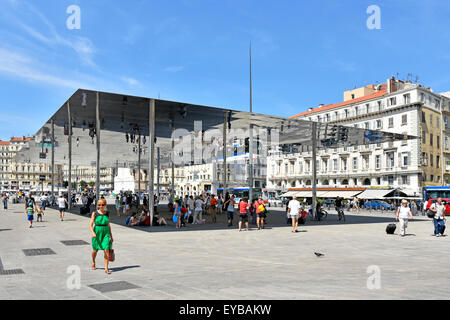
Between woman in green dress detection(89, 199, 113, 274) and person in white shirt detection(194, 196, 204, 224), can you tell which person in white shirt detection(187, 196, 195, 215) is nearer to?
person in white shirt detection(194, 196, 204, 224)

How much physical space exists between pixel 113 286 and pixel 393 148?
2524 inches

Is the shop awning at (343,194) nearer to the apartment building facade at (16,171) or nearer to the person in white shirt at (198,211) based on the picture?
the person in white shirt at (198,211)

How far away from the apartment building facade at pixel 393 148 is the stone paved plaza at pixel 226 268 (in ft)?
A: 164

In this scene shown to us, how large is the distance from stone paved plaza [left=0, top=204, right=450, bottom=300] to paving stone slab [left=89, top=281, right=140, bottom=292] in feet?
0.06

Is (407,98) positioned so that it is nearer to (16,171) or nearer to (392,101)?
(392,101)

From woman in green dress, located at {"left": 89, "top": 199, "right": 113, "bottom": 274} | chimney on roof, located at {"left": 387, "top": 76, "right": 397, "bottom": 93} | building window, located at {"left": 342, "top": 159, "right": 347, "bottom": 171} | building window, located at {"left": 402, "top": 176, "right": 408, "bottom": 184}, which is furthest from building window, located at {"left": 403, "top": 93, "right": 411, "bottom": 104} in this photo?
woman in green dress, located at {"left": 89, "top": 199, "right": 113, "bottom": 274}

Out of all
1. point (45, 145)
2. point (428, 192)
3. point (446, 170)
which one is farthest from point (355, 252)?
point (446, 170)

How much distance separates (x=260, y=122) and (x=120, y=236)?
12.7 meters

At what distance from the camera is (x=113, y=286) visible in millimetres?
7770

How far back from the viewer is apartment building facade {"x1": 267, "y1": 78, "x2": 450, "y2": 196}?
62.8 meters

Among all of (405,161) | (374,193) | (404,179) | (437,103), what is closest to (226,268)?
(374,193)

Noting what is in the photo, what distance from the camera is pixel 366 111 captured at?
7144cm

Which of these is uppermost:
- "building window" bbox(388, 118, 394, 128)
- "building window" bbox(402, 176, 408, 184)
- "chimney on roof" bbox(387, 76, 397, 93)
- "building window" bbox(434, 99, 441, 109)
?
"chimney on roof" bbox(387, 76, 397, 93)

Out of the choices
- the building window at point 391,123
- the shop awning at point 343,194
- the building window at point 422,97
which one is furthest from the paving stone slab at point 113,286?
the building window at point 391,123
